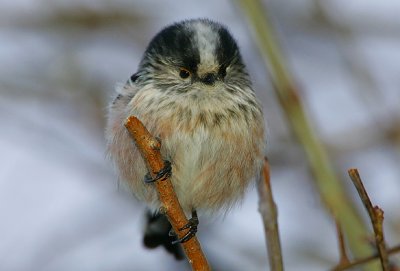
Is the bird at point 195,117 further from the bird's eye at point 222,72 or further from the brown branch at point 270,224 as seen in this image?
the brown branch at point 270,224

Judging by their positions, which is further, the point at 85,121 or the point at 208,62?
the point at 85,121

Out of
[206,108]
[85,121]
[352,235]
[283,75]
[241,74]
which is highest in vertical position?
[85,121]

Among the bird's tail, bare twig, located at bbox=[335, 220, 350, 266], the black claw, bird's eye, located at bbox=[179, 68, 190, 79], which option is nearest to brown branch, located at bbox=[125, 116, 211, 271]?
the black claw

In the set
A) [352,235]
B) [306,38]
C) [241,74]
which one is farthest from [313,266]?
[306,38]

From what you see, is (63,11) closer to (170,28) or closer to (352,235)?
(170,28)

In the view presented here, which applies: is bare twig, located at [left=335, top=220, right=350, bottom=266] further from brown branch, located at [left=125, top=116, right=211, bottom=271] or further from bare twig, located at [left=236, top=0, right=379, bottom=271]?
brown branch, located at [left=125, top=116, right=211, bottom=271]

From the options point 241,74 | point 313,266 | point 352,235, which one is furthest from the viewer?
point 313,266

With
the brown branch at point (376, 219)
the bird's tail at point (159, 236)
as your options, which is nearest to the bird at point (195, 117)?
the bird's tail at point (159, 236)
